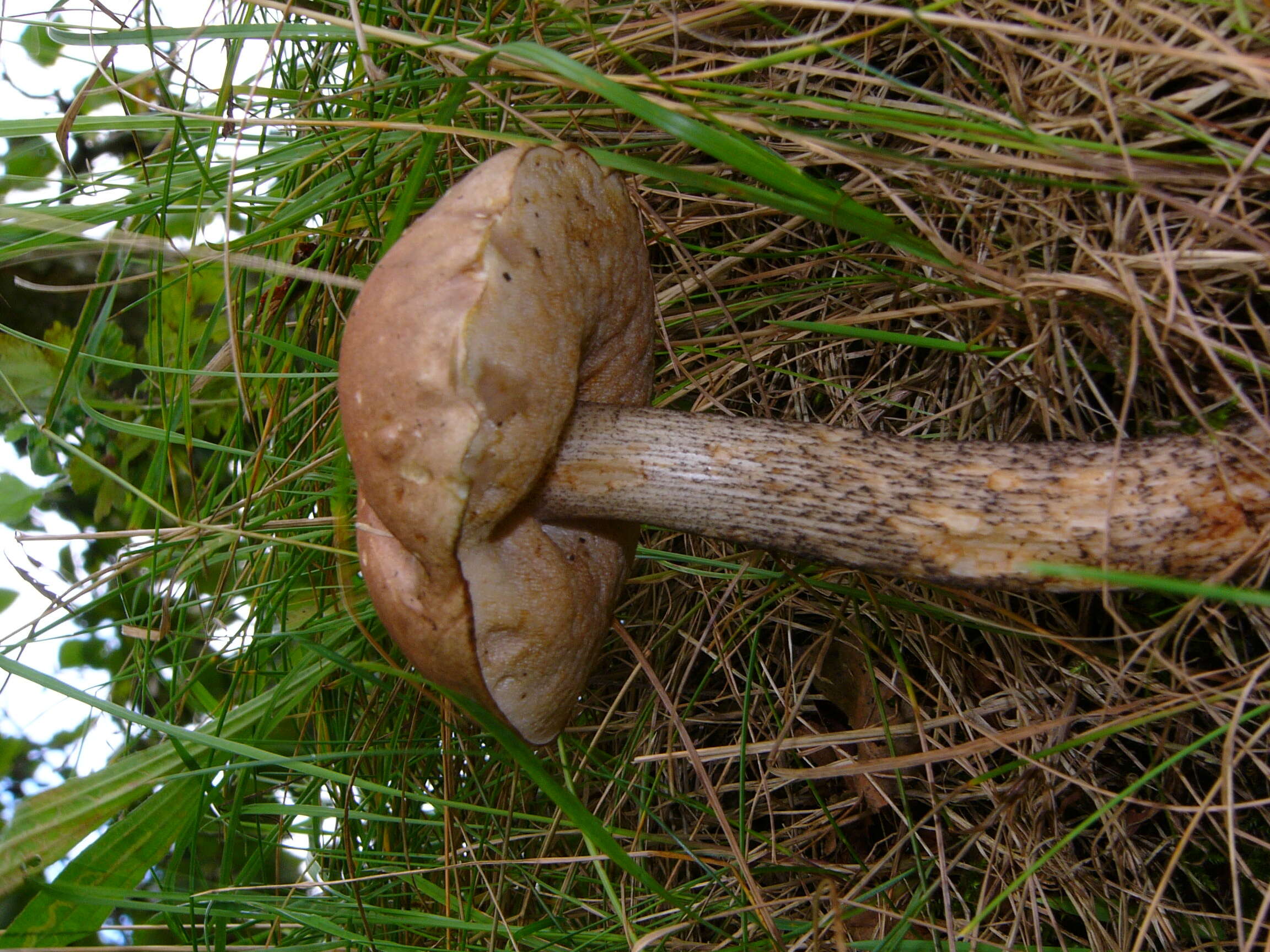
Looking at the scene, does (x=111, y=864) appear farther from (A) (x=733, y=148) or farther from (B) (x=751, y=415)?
(A) (x=733, y=148)

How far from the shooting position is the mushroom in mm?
777

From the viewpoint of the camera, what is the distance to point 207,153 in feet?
3.88

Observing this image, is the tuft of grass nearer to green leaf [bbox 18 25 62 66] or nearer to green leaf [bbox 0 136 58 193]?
green leaf [bbox 18 25 62 66]

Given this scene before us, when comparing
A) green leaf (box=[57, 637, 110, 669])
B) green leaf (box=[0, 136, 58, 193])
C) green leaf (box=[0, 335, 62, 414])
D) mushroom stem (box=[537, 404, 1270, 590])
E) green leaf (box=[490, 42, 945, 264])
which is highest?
green leaf (box=[490, 42, 945, 264])

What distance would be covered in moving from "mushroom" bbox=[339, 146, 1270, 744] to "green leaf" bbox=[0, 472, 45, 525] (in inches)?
47.8

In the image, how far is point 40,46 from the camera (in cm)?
142

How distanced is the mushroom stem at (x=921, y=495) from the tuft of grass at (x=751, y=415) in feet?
0.29

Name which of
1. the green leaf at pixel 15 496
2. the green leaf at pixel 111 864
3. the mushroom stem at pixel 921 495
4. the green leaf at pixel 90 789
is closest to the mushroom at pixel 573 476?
the mushroom stem at pixel 921 495

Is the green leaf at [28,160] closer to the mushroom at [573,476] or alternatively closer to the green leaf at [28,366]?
the green leaf at [28,366]

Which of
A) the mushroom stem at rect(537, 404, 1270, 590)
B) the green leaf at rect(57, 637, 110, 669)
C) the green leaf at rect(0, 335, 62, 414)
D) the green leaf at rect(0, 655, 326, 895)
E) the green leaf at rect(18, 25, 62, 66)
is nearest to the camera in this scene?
the mushroom stem at rect(537, 404, 1270, 590)

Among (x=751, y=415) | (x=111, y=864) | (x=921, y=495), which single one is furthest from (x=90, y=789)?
(x=921, y=495)

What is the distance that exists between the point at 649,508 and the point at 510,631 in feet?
0.77

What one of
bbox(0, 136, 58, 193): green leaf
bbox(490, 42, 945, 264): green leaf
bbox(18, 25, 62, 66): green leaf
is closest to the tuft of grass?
bbox(490, 42, 945, 264): green leaf

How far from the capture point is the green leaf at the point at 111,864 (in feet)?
4.19
